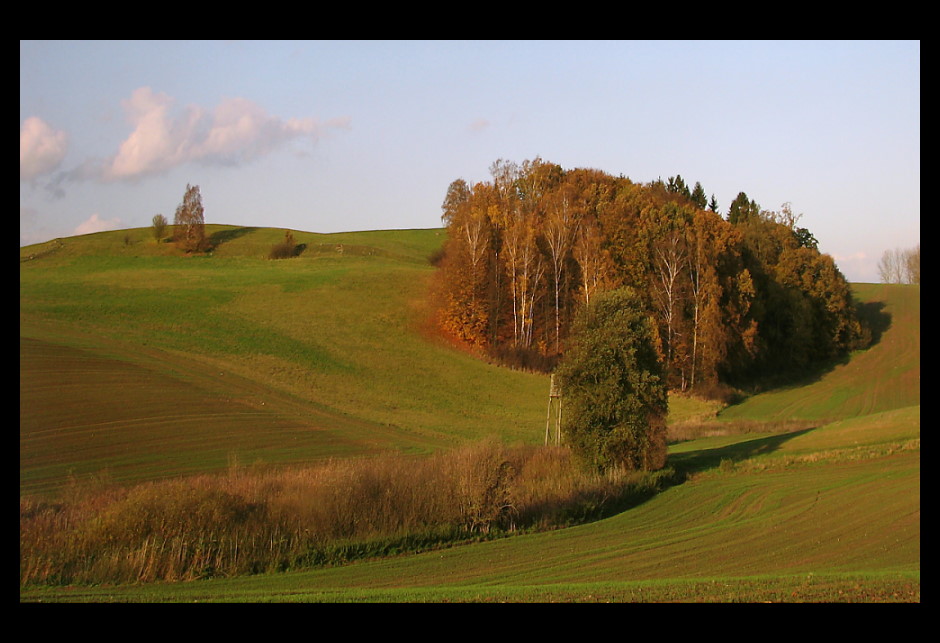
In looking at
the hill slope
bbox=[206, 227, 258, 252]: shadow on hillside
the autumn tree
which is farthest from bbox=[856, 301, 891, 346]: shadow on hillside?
bbox=[206, 227, 258, 252]: shadow on hillside

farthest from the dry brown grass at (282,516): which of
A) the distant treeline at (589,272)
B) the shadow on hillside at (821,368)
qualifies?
the shadow on hillside at (821,368)

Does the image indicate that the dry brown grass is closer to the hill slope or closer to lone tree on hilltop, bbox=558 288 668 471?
lone tree on hilltop, bbox=558 288 668 471

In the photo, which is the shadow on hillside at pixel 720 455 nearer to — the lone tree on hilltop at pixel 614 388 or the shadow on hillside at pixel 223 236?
the lone tree on hilltop at pixel 614 388

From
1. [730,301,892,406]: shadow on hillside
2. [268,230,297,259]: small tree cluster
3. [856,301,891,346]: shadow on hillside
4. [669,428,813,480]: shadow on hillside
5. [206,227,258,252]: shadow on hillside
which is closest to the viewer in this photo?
[669,428,813,480]: shadow on hillside

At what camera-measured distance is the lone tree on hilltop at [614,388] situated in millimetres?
28062

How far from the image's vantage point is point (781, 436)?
3622cm

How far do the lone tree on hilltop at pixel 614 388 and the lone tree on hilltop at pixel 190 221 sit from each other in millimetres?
65002

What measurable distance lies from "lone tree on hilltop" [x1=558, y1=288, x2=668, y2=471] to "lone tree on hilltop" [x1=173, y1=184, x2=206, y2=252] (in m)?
65.0

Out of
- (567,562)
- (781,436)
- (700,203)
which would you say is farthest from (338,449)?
(700,203)

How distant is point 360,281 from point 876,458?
46464 mm

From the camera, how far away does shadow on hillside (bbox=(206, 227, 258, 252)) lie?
9044 centimetres
